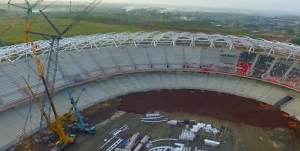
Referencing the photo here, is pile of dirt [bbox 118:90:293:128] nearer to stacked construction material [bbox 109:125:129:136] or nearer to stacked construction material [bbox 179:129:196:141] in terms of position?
stacked construction material [bbox 109:125:129:136]

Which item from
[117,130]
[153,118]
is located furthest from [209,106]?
[117,130]

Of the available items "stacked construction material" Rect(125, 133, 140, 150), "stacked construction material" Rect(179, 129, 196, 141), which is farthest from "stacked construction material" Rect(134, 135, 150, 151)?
"stacked construction material" Rect(179, 129, 196, 141)

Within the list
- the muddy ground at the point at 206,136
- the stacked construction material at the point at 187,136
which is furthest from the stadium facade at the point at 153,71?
the stacked construction material at the point at 187,136

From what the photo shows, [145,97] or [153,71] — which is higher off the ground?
[153,71]

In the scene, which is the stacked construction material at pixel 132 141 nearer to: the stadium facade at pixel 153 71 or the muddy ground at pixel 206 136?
the muddy ground at pixel 206 136

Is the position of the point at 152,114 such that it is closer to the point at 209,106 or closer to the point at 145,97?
the point at 145,97

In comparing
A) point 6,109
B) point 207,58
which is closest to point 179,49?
point 207,58
